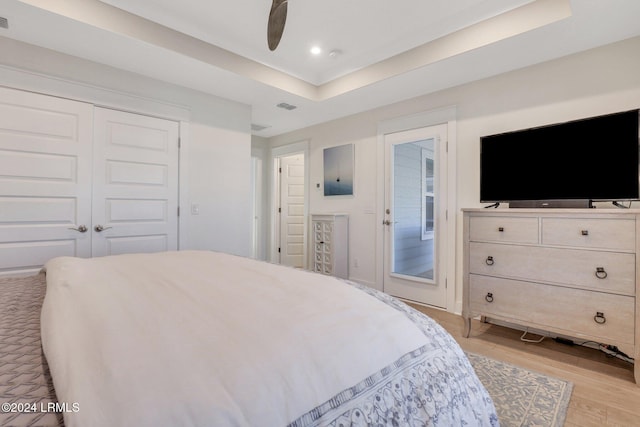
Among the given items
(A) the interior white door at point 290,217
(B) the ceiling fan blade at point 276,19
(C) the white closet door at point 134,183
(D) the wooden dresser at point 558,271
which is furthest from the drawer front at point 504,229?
(A) the interior white door at point 290,217

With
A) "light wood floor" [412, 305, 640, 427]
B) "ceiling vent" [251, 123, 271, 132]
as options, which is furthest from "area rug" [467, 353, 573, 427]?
"ceiling vent" [251, 123, 271, 132]

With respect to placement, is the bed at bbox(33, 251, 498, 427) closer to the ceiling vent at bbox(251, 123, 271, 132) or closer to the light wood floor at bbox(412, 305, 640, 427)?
the light wood floor at bbox(412, 305, 640, 427)

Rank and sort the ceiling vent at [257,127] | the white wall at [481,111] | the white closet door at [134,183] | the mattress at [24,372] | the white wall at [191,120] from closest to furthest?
1. the mattress at [24,372]
2. the white wall at [481,111]
3. the white wall at [191,120]
4. the white closet door at [134,183]
5. the ceiling vent at [257,127]

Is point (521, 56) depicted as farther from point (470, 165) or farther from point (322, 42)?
point (322, 42)

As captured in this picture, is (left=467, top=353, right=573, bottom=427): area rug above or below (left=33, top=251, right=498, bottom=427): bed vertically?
below

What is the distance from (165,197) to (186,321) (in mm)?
2748

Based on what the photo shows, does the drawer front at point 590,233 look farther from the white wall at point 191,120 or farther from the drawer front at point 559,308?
the white wall at point 191,120

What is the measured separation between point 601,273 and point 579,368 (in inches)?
27.1

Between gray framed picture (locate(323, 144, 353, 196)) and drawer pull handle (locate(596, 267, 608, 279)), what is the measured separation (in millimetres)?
2694

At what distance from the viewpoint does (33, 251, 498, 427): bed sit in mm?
541

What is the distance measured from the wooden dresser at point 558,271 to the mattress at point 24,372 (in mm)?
2634

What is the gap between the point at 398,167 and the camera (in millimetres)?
3732

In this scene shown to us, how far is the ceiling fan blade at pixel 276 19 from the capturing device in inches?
70.7

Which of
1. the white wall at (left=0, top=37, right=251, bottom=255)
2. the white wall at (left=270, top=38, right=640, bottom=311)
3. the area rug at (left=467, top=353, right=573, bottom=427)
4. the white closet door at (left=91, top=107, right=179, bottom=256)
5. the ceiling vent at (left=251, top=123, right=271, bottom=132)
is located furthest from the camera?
the ceiling vent at (left=251, top=123, right=271, bottom=132)
